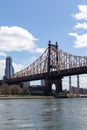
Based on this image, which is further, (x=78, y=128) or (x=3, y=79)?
(x=3, y=79)

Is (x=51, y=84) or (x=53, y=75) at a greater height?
(x=53, y=75)

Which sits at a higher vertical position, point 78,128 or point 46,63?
point 46,63

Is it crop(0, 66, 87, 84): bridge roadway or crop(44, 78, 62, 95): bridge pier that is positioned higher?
crop(0, 66, 87, 84): bridge roadway

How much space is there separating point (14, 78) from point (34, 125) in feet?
398

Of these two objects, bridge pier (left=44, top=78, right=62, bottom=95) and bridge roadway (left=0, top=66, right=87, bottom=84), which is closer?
bridge roadway (left=0, top=66, right=87, bottom=84)

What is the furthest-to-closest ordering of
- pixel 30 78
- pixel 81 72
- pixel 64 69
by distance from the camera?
1. pixel 30 78
2. pixel 64 69
3. pixel 81 72

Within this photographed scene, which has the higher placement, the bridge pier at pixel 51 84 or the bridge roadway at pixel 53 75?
the bridge roadway at pixel 53 75

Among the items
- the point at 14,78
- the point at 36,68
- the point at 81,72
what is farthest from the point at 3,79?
the point at 81,72

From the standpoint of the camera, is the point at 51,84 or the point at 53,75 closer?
the point at 53,75

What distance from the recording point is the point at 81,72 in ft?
363

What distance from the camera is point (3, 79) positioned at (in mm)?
156375

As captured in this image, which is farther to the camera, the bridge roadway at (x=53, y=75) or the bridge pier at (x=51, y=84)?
the bridge pier at (x=51, y=84)

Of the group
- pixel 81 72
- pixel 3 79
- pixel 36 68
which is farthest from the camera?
pixel 3 79

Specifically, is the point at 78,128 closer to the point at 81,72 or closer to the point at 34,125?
the point at 34,125
